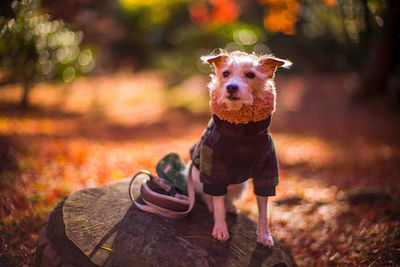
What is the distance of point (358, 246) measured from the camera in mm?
2924

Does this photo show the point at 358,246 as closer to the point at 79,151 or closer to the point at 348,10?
the point at 79,151

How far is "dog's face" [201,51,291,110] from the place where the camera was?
6.38 feet

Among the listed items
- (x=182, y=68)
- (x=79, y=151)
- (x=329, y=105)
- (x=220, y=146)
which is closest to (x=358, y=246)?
(x=220, y=146)

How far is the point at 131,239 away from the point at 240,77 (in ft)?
4.80

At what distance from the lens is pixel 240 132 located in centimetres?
211

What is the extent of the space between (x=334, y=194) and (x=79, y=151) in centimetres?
482

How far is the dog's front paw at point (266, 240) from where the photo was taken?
7.54 ft

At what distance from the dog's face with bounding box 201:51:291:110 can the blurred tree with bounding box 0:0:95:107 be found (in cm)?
329

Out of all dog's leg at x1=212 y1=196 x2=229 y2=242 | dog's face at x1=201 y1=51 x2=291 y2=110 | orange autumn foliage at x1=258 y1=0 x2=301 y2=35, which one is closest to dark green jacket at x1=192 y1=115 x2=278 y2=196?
dog's leg at x1=212 y1=196 x2=229 y2=242

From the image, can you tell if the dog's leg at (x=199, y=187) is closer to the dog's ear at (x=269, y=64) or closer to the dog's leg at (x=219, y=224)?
the dog's leg at (x=219, y=224)

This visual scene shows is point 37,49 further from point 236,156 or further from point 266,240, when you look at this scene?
point 266,240

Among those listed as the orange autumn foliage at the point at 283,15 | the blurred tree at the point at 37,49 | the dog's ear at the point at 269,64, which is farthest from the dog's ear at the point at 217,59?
the orange autumn foliage at the point at 283,15

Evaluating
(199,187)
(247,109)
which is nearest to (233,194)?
(199,187)

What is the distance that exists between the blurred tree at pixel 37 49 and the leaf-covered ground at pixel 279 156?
116cm
